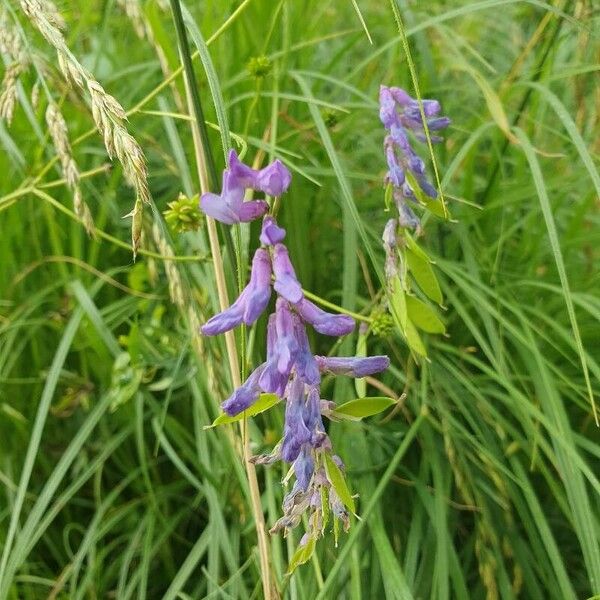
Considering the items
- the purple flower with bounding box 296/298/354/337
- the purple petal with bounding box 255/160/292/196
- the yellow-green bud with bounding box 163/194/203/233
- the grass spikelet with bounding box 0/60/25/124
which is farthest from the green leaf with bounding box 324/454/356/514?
the grass spikelet with bounding box 0/60/25/124

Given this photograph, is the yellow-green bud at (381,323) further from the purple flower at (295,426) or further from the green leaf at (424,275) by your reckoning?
the purple flower at (295,426)

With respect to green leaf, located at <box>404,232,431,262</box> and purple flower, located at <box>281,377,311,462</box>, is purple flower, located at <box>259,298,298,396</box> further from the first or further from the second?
green leaf, located at <box>404,232,431,262</box>

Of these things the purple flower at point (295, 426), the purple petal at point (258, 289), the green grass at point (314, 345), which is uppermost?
the purple petal at point (258, 289)

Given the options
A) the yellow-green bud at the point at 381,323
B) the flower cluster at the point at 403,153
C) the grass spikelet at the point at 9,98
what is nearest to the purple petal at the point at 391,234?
the flower cluster at the point at 403,153

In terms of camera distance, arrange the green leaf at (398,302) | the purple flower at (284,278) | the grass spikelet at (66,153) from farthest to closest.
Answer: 1. the grass spikelet at (66,153)
2. the green leaf at (398,302)
3. the purple flower at (284,278)

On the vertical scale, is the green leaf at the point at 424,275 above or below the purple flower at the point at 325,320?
below

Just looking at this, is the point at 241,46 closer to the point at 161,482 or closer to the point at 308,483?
the point at 161,482

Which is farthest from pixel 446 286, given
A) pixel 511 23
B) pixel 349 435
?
pixel 511 23

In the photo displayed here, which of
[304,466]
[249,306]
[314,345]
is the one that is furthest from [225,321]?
[314,345]

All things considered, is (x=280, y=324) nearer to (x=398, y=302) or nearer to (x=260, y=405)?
(x=260, y=405)
